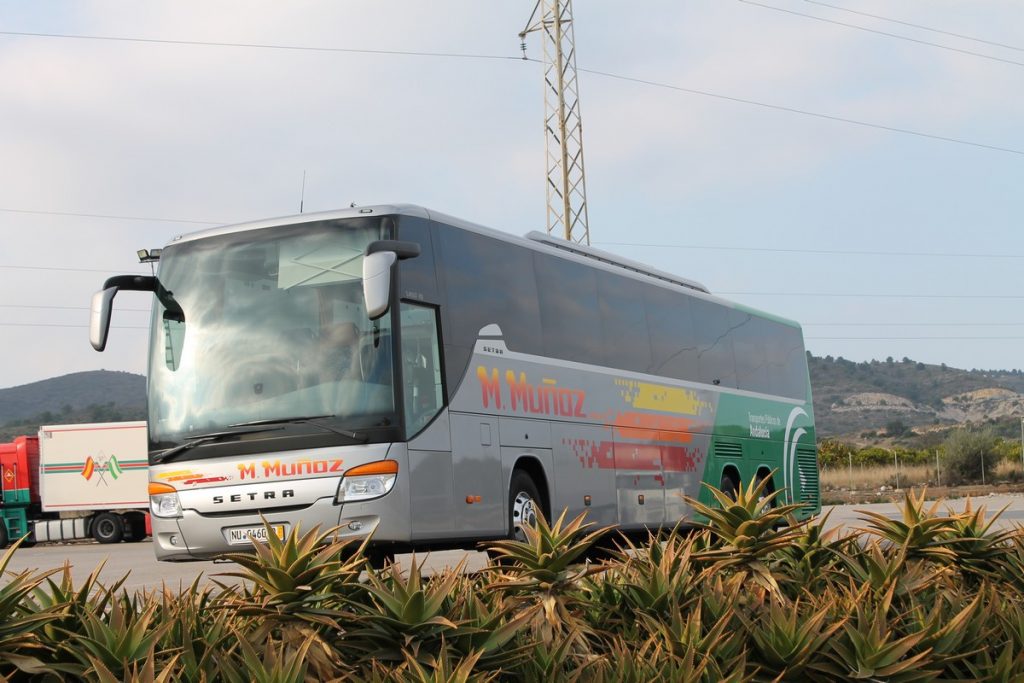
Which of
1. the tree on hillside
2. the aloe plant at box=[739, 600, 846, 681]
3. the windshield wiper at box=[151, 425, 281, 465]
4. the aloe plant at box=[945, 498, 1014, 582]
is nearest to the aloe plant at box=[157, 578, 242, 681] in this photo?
the aloe plant at box=[739, 600, 846, 681]

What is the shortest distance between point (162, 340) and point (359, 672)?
9.18 m

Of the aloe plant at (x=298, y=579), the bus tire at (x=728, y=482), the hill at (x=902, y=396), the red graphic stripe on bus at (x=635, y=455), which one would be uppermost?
the hill at (x=902, y=396)

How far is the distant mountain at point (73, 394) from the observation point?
168125 mm

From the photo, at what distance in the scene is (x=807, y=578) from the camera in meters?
5.27

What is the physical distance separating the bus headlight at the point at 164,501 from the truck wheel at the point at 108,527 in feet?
72.4

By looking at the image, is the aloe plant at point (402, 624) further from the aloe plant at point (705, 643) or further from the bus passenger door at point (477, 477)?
the bus passenger door at point (477, 477)

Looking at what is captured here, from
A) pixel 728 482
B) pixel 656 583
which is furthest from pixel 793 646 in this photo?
pixel 728 482

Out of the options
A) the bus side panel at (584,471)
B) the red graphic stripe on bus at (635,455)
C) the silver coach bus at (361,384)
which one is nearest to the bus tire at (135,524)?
the red graphic stripe on bus at (635,455)

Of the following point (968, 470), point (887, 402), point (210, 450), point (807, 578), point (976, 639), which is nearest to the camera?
point (976, 639)

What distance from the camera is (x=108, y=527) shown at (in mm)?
33156

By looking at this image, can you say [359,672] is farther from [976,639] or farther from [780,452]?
[780,452]

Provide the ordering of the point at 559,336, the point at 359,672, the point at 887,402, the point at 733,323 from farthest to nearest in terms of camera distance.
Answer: the point at 887,402 → the point at 733,323 → the point at 559,336 → the point at 359,672

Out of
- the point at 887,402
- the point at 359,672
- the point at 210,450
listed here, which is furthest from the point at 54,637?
the point at 887,402

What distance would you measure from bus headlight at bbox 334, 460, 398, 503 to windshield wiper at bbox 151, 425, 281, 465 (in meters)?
0.85
